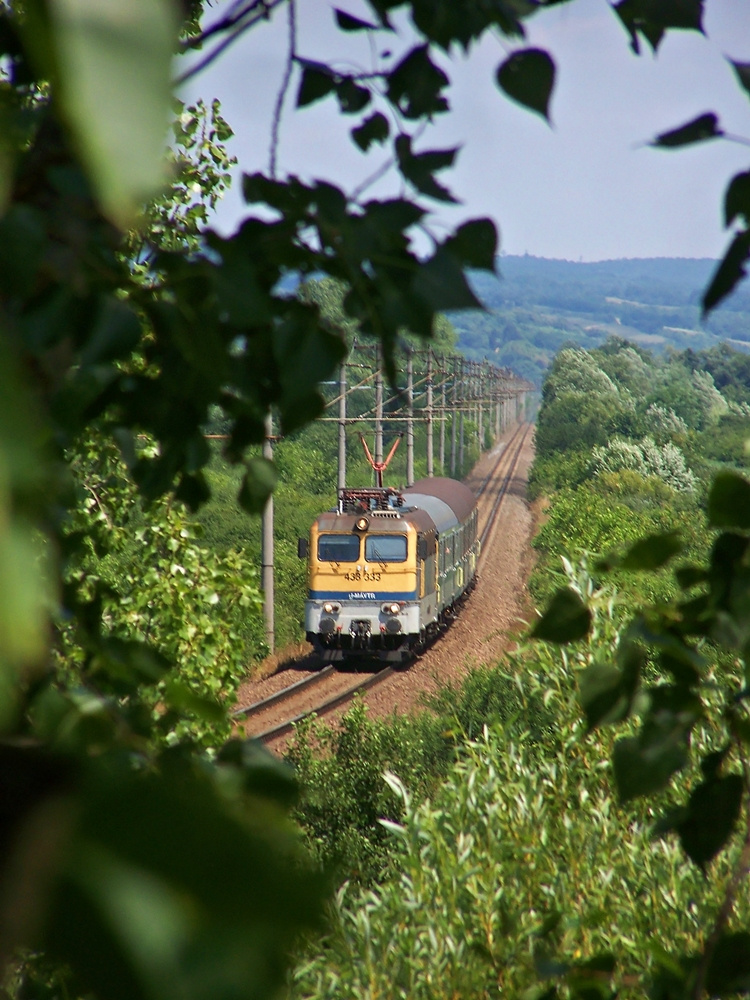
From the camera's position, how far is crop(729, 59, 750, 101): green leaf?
1.33 meters

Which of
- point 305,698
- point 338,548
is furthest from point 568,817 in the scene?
point 338,548

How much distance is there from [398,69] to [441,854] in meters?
4.04

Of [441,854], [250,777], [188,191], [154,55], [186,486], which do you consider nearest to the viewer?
[154,55]

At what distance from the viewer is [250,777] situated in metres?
1.18

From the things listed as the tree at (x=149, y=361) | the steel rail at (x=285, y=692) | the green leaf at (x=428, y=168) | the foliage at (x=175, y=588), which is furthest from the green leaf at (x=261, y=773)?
the steel rail at (x=285, y=692)

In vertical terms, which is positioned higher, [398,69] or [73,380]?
[398,69]

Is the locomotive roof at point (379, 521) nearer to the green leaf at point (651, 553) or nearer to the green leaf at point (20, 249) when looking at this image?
the green leaf at point (651, 553)

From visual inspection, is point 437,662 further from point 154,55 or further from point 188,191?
point 154,55

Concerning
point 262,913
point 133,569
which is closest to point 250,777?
point 262,913

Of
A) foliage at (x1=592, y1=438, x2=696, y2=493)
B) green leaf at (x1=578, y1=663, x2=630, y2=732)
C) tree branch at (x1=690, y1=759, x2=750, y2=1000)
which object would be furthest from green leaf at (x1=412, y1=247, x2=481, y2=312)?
foliage at (x1=592, y1=438, x2=696, y2=493)

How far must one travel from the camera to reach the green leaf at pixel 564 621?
4.82 feet

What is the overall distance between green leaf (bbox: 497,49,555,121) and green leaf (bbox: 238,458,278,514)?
812mm

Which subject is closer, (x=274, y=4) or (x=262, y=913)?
(x=262, y=913)

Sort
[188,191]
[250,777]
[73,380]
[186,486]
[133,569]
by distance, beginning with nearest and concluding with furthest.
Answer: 1. [250,777]
2. [73,380]
3. [186,486]
4. [133,569]
5. [188,191]
